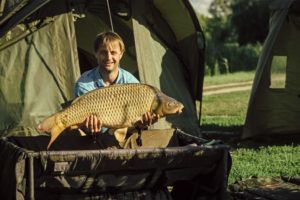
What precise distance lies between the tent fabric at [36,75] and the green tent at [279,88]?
295cm

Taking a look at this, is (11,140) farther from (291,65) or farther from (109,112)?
(291,65)

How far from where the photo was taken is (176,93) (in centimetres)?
874

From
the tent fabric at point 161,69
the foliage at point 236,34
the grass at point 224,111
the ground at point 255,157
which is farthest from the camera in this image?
the foliage at point 236,34

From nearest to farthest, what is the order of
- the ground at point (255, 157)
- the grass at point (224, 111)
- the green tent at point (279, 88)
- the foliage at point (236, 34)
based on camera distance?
the ground at point (255, 157), the green tent at point (279, 88), the grass at point (224, 111), the foliage at point (236, 34)

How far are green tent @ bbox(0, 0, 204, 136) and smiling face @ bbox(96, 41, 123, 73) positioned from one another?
2.56m

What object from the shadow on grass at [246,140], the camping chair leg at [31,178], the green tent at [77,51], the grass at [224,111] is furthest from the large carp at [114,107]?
the grass at [224,111]

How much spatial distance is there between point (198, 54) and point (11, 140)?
469 centimetres

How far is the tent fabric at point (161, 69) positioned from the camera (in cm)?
837

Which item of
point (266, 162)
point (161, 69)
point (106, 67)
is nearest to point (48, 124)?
point (106, 67)

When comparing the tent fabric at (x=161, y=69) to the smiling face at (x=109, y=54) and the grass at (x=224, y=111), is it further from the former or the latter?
the smiling face at (x=109, y=54)

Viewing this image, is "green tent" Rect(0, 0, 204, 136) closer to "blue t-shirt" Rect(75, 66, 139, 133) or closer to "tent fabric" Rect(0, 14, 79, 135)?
"tent fabric" Rect(0, 14, 79, 135)

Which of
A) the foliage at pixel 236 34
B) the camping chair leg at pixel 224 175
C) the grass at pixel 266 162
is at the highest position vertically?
the foliage at pixel 236 34

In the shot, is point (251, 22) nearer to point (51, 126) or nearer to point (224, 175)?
point (224, 175)

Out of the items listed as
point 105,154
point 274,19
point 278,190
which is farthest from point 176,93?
point 105,154
